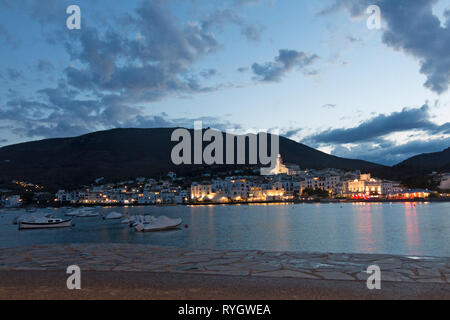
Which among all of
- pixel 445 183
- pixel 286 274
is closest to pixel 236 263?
pixel 286 274

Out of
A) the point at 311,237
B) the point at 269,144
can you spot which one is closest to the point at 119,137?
the point at 269,144

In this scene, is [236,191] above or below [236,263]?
above

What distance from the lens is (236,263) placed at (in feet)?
21.4

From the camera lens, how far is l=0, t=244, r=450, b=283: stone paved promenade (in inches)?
220

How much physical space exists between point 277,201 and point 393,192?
38.5m

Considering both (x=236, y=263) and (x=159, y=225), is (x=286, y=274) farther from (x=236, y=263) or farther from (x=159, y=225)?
(x=159, y=225)

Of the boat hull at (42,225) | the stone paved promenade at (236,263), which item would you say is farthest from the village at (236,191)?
the stone paved promenade at (236,263)

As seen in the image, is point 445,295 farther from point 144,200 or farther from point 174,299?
point 144,200

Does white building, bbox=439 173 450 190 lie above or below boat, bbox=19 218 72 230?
above

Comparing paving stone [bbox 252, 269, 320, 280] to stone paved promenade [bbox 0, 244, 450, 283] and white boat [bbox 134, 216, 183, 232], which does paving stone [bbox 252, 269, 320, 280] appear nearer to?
stone paved promenade [bbox 0, 244, 450, 283]

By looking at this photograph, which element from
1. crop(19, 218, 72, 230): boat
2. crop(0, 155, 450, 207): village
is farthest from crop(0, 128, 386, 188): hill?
→ crop(19, 218, 72, 230): boat

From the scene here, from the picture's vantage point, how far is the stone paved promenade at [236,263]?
5.59m

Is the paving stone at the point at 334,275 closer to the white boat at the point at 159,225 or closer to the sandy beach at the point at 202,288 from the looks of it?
the sandy beach at the point at 202,288
